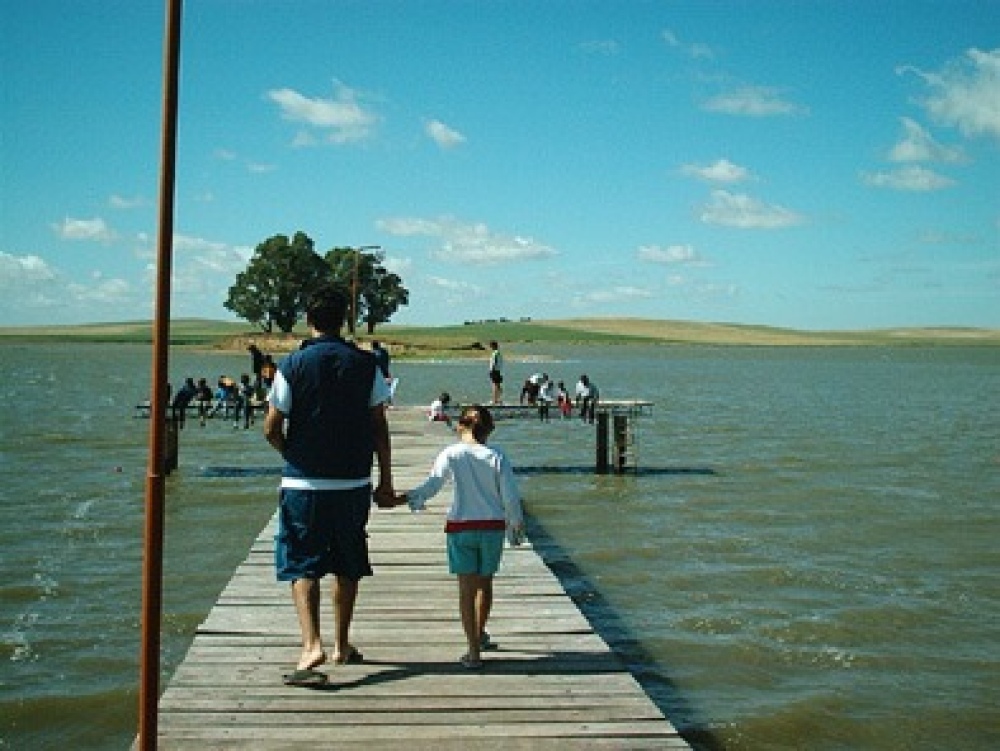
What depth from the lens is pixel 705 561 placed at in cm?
1437

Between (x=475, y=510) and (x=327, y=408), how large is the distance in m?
1.17

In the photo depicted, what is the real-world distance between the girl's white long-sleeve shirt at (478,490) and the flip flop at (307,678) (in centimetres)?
111

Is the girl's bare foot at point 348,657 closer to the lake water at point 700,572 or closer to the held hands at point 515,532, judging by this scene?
the held hands at point 515,532

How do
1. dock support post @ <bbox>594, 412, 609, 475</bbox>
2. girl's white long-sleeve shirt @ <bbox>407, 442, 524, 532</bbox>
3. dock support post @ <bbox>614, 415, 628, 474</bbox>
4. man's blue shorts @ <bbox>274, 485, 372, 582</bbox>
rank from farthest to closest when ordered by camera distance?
dock support post @ <bbox>594, 412, 609, 475</bbox> → dock support post @ <bbox>614, 415, 628, 474</bbox> → girl's white long-sleeve shirt @ <bbox>407, 442, 524, 532</bbox> → man's blue shorts @ <bbox>274, 485, 372, 582</bbox>

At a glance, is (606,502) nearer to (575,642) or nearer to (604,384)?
(575,642)

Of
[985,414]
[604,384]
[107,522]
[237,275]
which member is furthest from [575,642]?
[237,275]

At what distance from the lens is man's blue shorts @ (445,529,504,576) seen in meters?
6.41

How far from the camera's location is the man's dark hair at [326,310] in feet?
19.7

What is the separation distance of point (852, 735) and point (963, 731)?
Result: 3.02ft

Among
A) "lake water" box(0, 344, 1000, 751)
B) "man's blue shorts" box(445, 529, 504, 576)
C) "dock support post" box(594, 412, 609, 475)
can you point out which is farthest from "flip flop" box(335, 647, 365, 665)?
"dock support post" box(594, 412, 609, 475)

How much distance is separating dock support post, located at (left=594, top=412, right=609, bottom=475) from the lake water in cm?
43

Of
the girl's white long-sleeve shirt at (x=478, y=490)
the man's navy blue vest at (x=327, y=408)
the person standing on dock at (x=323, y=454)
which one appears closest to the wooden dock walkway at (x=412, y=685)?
the person standing on dock at (x=323, y=454)

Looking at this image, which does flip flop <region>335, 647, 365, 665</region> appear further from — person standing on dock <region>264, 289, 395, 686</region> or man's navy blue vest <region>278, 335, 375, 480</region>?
man's navy blue vest <region>278, 335, 375, 480</region>

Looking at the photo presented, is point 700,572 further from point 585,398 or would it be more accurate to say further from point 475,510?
point 585,398
